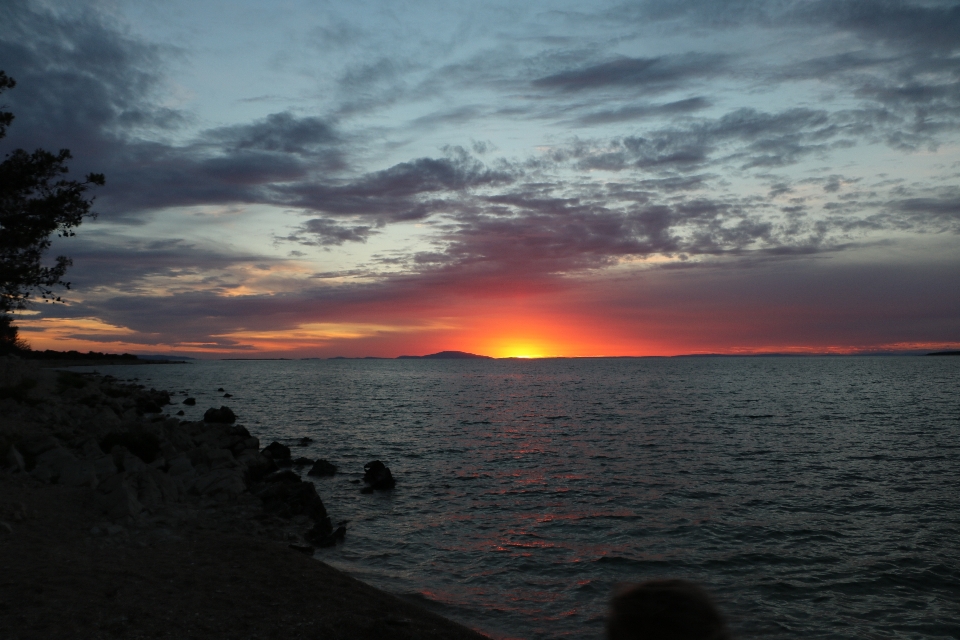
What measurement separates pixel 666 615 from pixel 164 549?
12.5m

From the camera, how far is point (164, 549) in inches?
473

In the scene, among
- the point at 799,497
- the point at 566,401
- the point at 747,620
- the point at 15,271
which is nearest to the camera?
the point at 747,620

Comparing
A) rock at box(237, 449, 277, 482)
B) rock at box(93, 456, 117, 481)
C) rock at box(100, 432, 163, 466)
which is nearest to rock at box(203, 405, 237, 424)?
rock at box(237, 449, 277, 482)

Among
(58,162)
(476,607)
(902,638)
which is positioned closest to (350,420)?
(58,162)

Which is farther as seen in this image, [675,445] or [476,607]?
[675,445]

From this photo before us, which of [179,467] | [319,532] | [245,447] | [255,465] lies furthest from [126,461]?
[245,447]

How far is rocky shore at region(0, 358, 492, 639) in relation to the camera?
856 centimetres

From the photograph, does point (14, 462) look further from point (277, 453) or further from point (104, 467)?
point (277, 453)

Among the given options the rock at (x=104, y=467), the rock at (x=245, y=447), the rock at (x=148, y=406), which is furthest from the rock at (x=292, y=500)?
the rock at (x=148, y=406)

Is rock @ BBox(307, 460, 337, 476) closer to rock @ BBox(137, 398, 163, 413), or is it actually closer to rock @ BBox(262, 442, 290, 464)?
rock @ BBox(262, 442, 290, 464)

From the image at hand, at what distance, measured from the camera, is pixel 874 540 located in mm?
15875

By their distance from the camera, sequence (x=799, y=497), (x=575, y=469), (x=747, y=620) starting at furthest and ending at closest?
(x=575, y=469) < (x=799, y=497) < (x=747, y=620)

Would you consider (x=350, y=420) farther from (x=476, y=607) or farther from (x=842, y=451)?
(x=476, y=607)

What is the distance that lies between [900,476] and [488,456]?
59.5ft
